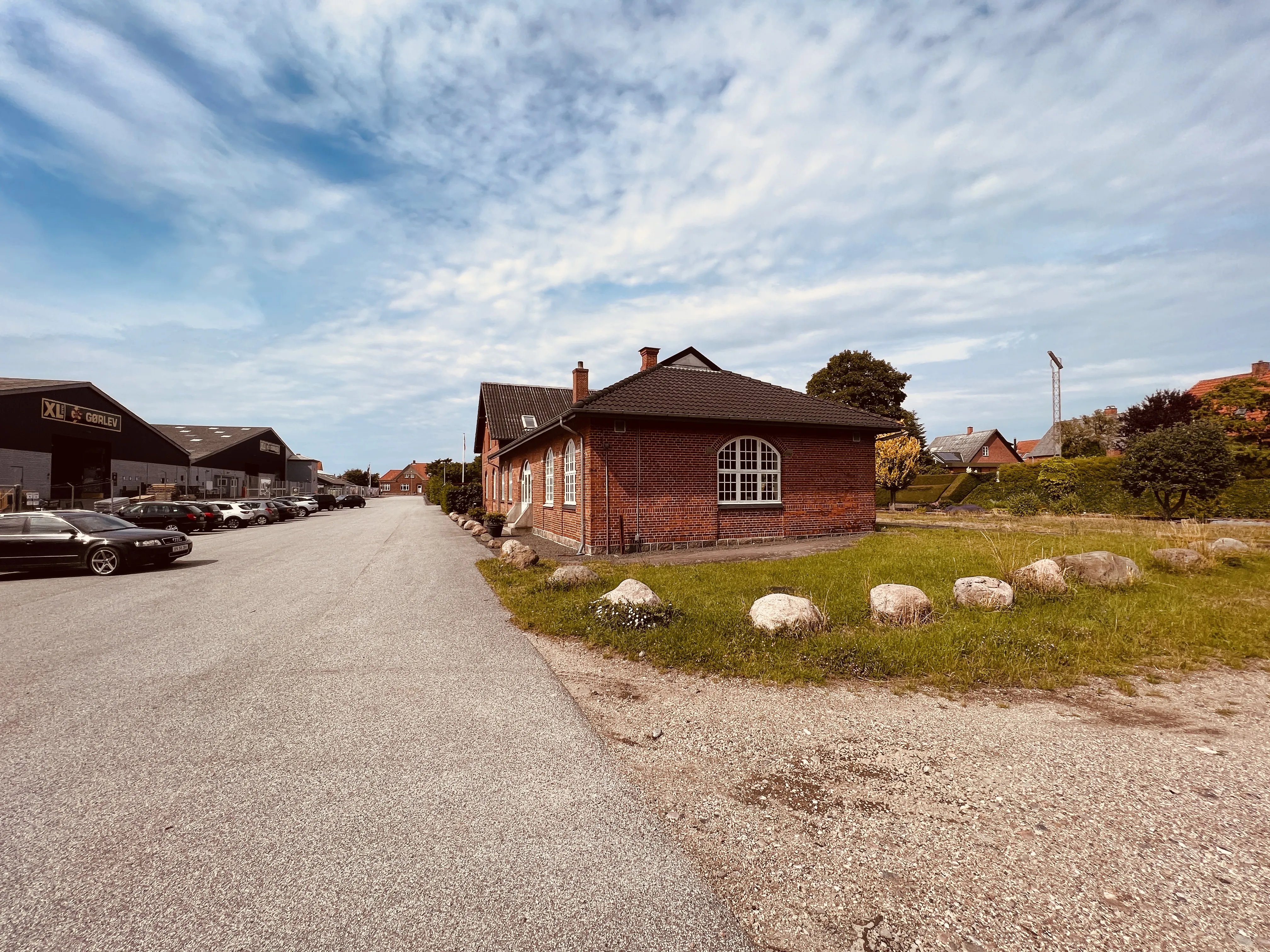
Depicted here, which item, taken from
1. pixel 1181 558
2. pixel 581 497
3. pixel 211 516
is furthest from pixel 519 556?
pixel 211 516

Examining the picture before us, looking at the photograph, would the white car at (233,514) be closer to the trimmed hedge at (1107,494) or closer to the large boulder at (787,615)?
the large boulder at (787,615)

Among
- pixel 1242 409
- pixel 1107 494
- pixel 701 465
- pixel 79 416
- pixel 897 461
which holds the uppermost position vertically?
pixel 79 416

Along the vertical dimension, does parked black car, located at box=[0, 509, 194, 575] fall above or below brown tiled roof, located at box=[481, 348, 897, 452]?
below

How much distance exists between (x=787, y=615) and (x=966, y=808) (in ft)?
10.5

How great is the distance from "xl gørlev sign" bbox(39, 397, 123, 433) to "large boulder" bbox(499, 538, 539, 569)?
3314 centimetres

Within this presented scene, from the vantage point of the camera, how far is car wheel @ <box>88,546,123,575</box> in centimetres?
1246

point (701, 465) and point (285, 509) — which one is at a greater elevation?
point (701, 465)

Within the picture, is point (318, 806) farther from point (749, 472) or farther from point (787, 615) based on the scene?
point (749, 472)

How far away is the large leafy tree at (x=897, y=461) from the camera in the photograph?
1229 inches

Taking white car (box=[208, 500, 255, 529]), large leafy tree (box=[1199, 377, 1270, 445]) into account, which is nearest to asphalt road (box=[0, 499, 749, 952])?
white car (box=[208, 500, 255, 529])

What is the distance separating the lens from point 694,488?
15.3m

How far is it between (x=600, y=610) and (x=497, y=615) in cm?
175

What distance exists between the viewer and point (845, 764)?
3.80m

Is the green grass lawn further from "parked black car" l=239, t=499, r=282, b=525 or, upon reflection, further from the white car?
"parked black car" l=239, t=499, r=282, b=525
